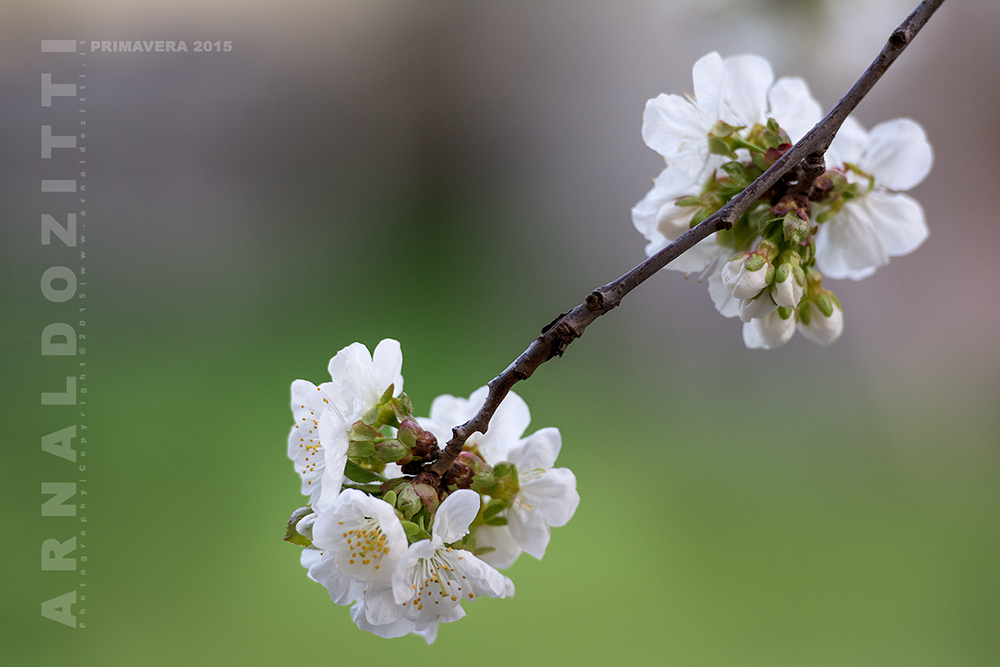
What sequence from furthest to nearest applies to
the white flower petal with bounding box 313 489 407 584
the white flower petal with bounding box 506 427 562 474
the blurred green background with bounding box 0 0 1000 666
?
1. the blurred green background with bounding box 0 0 1000 666
2. the white flower petal with bounding box 506 427 562 474
3. the white flower petal with bounding box 313 489 407 584

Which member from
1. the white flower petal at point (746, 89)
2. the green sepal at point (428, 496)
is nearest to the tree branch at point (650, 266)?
the green sepal at point (428, 496)

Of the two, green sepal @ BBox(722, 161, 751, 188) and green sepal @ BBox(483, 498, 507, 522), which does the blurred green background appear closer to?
green sepal @ BBox(483, 498, 507, 522)

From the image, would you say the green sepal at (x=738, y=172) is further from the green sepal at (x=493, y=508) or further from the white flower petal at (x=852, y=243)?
the green sepal at (x=493, y=508)

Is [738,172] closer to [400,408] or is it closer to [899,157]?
[899,157]

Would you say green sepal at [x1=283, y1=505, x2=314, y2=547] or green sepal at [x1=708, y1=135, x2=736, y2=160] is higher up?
green sepal at [x1=708, y1=135, x2=736, y2=160]

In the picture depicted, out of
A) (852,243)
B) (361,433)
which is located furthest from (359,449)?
(852,243)

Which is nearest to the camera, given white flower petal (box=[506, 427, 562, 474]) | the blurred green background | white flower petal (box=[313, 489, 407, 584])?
white flower petal (box=[313, 489, 407, 584])

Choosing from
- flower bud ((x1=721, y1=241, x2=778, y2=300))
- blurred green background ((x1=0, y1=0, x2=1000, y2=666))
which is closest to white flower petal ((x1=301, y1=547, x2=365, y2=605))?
flower bud ((x1=721, y1=241, x2=778, y2=300))
